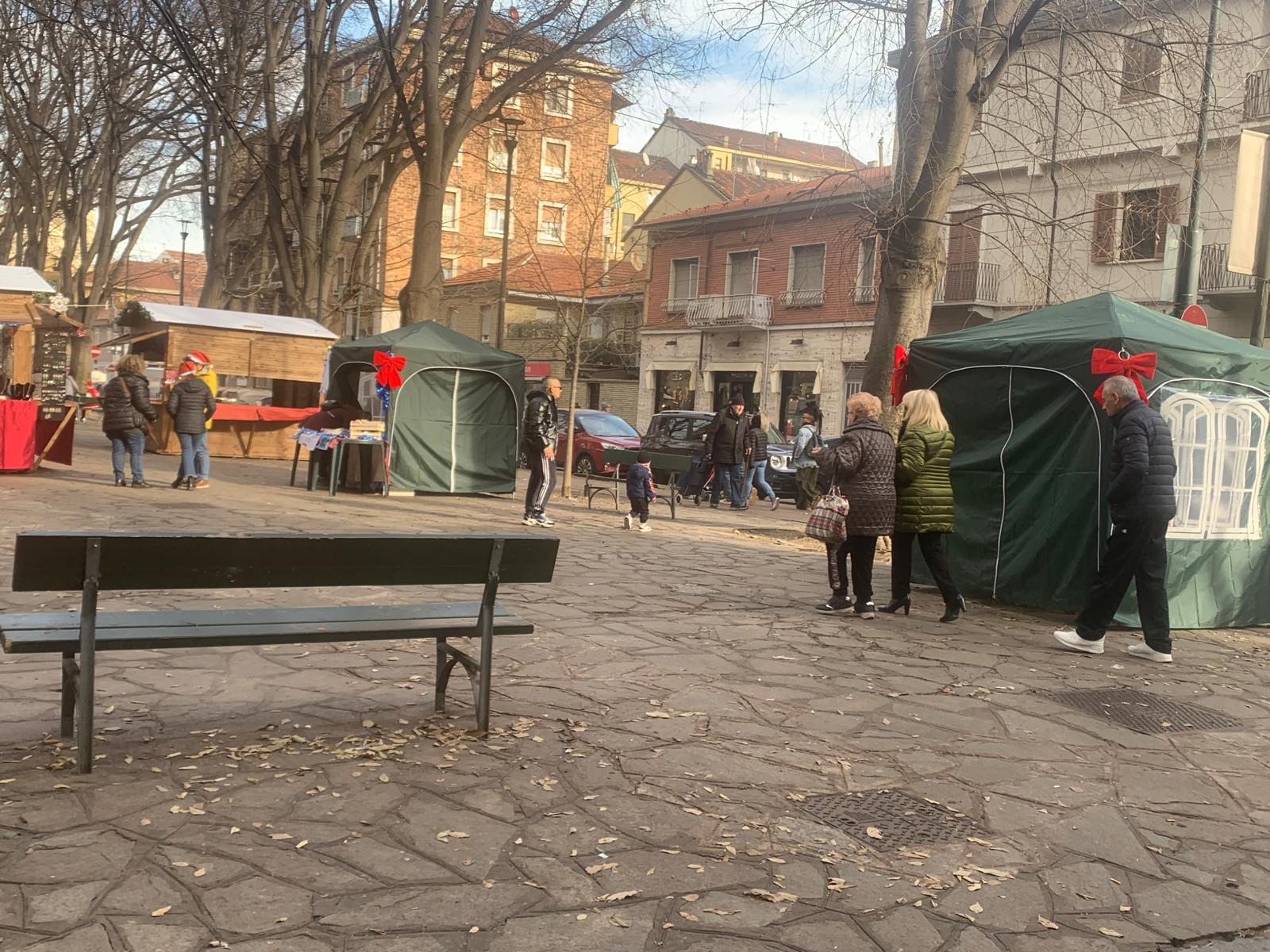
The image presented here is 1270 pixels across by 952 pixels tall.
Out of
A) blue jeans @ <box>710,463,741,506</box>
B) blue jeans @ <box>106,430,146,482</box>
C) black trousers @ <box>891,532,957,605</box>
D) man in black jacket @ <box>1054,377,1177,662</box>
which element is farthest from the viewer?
blue jeans @ <box>710,463,741,506</box>

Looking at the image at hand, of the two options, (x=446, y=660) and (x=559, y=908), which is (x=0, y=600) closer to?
(x=446, y=660)

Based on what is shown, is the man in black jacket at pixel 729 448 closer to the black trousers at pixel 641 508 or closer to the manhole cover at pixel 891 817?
the black trousers at pixel 641 508

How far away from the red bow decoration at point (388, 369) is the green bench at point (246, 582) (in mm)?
A: 11546

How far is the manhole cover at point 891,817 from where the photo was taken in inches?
170

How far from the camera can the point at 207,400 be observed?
15.5 m

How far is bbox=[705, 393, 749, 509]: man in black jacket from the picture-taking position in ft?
63.7

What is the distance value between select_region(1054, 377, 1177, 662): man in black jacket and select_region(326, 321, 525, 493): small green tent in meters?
11.2

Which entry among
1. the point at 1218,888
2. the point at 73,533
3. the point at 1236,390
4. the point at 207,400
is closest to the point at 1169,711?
the point at 1218,888

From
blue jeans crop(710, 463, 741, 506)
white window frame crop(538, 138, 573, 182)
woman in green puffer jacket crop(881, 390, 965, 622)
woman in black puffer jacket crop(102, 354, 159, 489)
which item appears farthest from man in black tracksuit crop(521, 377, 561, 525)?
white window frame crop(538, 138, 573, 182)

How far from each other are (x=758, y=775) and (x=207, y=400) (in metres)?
12.5

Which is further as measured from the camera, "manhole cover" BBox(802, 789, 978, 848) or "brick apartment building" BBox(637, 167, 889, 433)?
"brick apartment building" BBox(637, 167, 889, 433)

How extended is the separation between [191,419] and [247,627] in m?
11.7

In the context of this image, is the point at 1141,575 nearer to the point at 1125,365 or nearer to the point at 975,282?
the point at 1125,365

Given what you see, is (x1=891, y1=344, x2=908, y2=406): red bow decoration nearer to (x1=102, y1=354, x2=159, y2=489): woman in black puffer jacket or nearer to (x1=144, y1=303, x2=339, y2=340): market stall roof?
(x1=102, y1=354, x2=159, y2=489): woman in black puffer jacket
